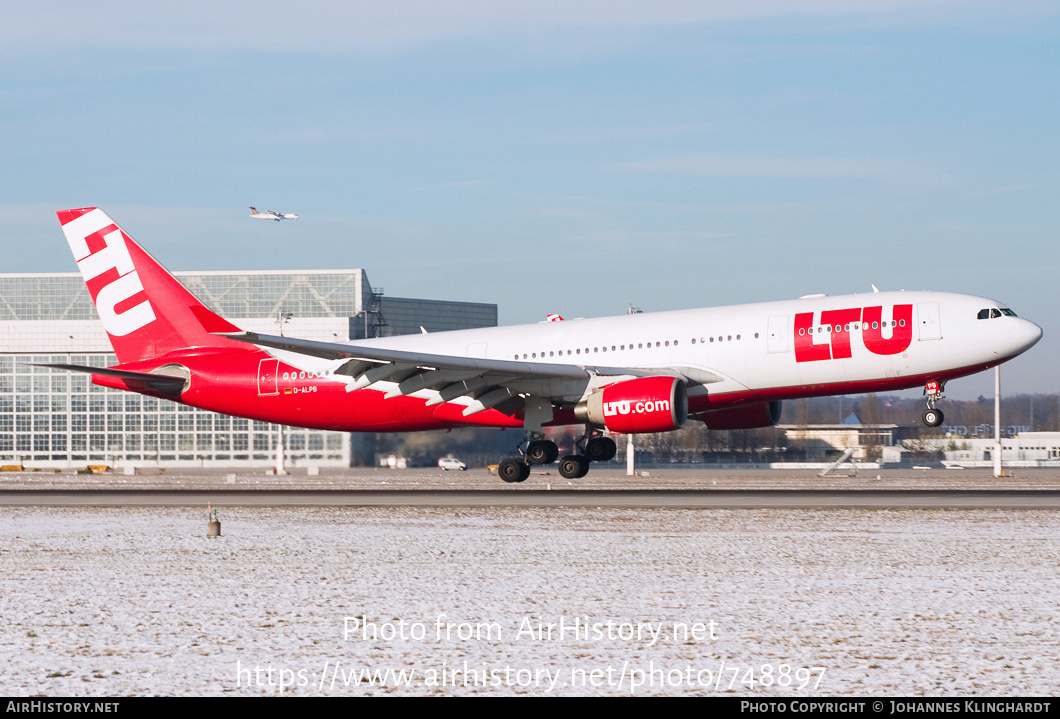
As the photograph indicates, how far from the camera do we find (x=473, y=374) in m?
36.7

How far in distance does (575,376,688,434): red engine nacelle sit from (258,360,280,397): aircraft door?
41.1ft

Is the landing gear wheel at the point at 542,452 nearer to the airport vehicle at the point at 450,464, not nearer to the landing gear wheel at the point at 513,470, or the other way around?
the landing gear wheel at the point at 513,470

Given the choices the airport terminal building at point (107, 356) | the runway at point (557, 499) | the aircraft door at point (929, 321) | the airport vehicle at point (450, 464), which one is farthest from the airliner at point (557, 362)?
the airport terminal building at point (107, 356)

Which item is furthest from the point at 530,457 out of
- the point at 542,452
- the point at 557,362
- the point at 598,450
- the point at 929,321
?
the point at 929,321

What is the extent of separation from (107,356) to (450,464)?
102 feet

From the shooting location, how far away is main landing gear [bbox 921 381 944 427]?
34.2 m

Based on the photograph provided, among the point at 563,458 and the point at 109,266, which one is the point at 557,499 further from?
the point at 109,266

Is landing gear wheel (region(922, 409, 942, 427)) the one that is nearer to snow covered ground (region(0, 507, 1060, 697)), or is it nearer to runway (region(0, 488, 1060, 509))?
runway (region(0, 488, 1060, 509))

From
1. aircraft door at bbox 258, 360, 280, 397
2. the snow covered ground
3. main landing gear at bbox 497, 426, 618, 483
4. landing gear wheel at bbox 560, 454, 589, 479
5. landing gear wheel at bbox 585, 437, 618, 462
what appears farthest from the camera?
aircraft door at bbox 258, 360, 280, 397

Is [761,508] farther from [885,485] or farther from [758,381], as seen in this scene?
[885,485]

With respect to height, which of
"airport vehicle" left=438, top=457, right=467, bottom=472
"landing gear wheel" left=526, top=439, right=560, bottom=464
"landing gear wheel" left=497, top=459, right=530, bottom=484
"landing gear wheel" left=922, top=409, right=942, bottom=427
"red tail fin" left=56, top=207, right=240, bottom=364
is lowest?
"airport vehicle" left=438, top=457, right=467, bottom=472

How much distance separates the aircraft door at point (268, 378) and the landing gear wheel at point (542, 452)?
9.65 m

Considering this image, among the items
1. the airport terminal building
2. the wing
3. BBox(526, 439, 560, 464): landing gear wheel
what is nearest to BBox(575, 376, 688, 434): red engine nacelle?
the wing

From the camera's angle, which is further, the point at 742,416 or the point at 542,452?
the point at 742,416
